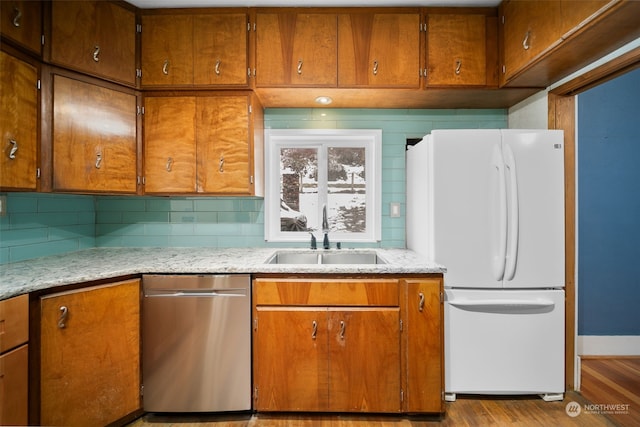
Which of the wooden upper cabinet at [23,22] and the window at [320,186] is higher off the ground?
the wooden upper cabinet at [23,22]

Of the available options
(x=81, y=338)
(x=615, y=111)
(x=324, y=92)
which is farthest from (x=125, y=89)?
(x=615, y=111)

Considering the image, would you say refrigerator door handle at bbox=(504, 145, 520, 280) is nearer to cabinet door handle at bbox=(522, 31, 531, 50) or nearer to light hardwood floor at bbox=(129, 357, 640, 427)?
cabinet door handle at bbox=(522, 31, 531, 50)

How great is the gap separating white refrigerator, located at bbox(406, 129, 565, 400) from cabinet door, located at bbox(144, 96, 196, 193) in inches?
61.5

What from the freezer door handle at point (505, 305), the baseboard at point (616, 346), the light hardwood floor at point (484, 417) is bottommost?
the light hardwood floor at point (484, 417)

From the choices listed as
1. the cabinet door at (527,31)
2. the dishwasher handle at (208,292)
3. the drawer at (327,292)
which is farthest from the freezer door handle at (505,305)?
the cabinet door at (527,31)

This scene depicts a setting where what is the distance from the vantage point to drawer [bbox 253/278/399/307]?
1769 millimetres

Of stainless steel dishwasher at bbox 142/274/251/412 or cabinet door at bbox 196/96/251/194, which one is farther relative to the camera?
cabinet door at bbox 196/96/251/194

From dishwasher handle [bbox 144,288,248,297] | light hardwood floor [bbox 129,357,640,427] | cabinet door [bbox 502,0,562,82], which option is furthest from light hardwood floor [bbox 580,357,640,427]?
dishwasher handle [bbox 144,288,248,297]

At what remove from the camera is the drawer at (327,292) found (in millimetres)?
1769

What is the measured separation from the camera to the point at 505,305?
188 centimetres

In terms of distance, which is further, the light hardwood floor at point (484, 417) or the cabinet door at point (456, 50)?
the cabinet door at point (456, 50)

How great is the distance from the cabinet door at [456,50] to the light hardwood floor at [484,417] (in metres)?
2.02

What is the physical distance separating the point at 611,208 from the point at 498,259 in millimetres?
1523

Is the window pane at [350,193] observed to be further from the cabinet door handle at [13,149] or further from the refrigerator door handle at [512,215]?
the cabinet door handle at [13,149]
